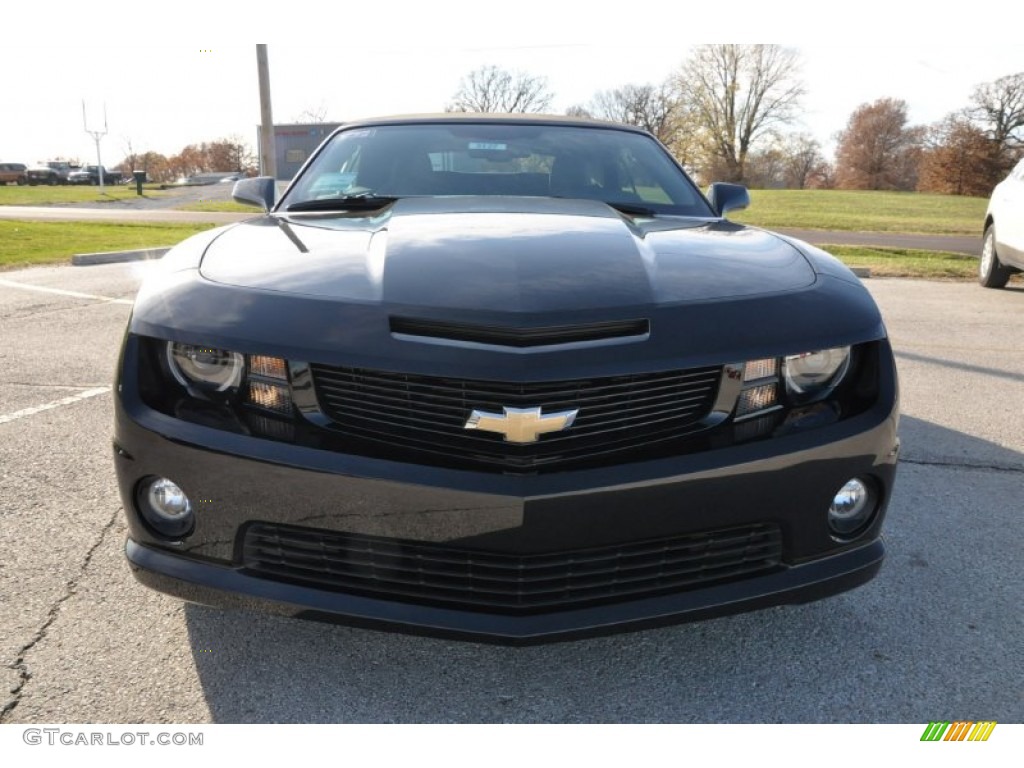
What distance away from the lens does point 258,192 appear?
11.0 ft

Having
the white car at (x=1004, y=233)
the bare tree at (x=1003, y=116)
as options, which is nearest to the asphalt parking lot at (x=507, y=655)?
the white car at (x=1004, y=233)

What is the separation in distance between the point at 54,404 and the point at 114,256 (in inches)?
323

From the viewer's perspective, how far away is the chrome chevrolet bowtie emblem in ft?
5.56

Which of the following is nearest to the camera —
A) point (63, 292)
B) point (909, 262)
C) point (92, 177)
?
point (63, 292)

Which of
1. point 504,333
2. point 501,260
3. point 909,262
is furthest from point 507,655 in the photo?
point 909,262

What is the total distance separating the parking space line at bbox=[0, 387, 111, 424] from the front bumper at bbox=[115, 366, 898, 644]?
2450 mm

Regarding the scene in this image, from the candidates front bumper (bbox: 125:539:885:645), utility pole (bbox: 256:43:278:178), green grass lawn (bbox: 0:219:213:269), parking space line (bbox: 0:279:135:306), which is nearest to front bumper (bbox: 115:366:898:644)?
front bumper (bbox: 125:539:885:645)

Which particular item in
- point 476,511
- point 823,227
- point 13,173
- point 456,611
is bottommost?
point 13,173

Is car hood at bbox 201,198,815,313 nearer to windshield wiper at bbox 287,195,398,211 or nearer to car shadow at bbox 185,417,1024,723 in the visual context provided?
windshield wiper at bbox 287,195,398,211

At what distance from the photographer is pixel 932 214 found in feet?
103

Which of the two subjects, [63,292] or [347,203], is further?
[63,292]

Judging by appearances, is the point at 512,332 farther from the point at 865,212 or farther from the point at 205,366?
the point at 865,212
